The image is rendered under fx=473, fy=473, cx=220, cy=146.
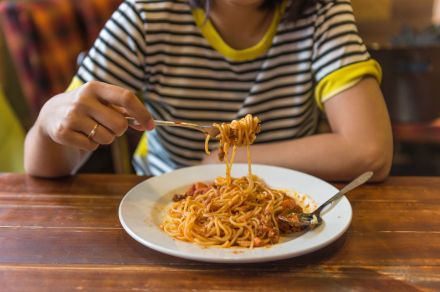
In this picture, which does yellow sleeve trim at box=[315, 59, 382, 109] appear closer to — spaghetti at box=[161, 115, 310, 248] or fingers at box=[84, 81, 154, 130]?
spaghetti at box=[161, 115, 310, 248]

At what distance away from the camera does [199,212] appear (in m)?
1.05

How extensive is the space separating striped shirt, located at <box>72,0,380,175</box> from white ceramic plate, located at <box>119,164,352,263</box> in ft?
0.91

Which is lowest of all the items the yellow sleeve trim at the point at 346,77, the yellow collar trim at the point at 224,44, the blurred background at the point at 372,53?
the blurred background at the point at 372,53

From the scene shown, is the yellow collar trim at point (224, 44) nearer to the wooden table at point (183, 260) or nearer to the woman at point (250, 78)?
the woman at point (250, 78)

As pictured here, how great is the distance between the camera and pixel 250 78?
149cm

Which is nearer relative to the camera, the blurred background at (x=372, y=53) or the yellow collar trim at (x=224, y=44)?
the yellow collar trim at (x=224, y=44)

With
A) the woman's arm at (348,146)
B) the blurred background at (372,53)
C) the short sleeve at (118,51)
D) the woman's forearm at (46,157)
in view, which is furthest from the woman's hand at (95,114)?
the blurred background at (372,53)

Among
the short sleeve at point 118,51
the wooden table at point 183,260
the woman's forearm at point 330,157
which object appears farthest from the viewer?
the short sleeve at point 118,51

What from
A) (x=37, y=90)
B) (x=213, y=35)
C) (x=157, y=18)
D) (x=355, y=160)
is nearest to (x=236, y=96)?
(x=213, y=35)

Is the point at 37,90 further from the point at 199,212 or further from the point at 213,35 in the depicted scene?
the point at 199,212

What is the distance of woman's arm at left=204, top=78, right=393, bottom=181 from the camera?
4.06ft

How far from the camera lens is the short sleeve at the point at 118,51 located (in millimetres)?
1360

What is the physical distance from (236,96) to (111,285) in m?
0.83

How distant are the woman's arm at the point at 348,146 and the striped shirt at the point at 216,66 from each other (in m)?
0.06
